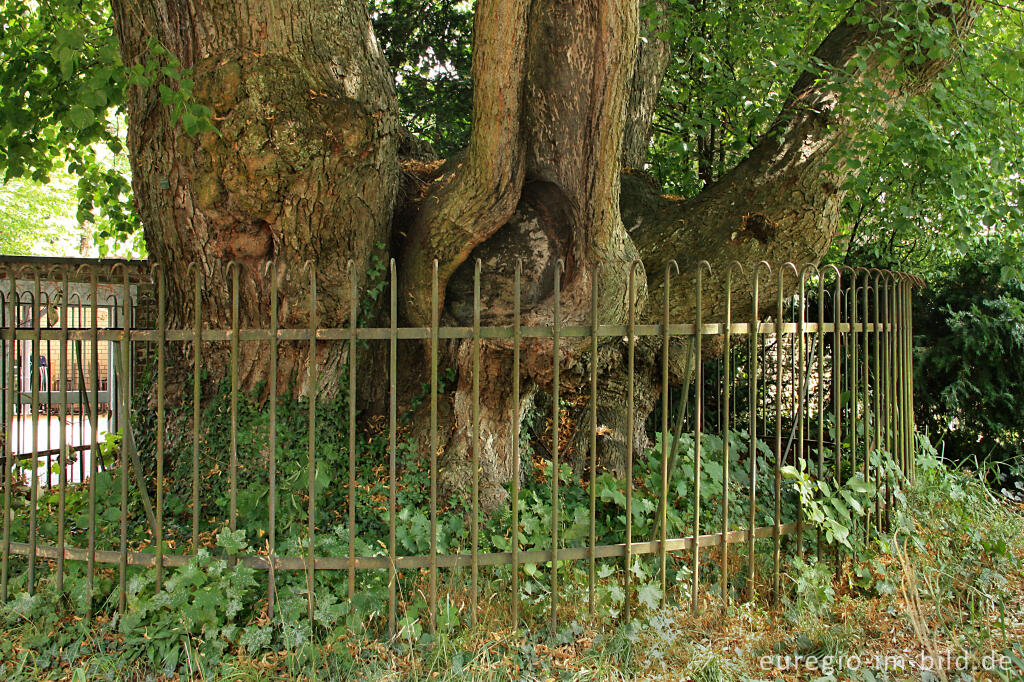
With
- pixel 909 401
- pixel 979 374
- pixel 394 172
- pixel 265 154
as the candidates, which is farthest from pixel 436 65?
pixel 979 374

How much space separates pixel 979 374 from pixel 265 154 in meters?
6.89

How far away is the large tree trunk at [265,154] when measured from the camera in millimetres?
4098

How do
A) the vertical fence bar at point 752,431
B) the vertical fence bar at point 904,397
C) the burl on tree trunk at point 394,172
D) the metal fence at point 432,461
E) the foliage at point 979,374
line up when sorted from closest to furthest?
the metal fence at point 432,461
the vertical fence bar at point 752,431
the burl on tree trunk at point 394,172
the vertical fence bar at point 904,397
the foliage at point 979,374

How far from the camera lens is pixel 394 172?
187 inches

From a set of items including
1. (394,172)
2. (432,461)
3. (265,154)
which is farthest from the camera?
(394,172)

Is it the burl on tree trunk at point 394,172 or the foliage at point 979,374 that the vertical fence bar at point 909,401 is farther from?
the foliage at point 979,374

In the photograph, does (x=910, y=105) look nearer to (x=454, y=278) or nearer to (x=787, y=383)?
(x=454, y=278)

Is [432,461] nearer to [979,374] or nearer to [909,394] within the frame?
[909,394]

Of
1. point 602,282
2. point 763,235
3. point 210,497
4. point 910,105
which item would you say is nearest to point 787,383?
point 763,235

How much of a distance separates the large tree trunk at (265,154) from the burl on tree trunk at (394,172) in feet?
0.04

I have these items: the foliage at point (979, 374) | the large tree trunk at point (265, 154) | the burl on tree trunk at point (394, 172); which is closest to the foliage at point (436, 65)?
the burl on tree trunk at point (394, 172)

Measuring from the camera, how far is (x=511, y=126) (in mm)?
4039

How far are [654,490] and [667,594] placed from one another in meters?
0.56

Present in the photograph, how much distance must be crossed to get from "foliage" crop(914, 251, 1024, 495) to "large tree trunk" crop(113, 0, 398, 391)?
5729 millimetres
